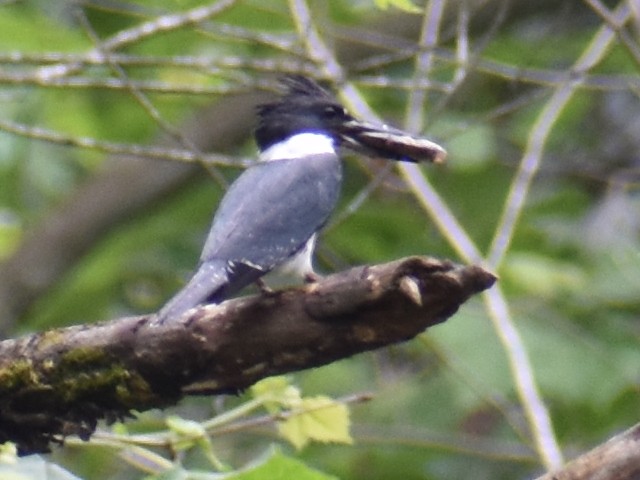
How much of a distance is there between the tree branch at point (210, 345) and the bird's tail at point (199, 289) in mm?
35

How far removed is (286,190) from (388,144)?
31 centimetres

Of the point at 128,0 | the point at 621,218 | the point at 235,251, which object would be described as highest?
the point at 128,0

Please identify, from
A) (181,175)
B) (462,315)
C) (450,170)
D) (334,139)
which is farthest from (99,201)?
(334,139)

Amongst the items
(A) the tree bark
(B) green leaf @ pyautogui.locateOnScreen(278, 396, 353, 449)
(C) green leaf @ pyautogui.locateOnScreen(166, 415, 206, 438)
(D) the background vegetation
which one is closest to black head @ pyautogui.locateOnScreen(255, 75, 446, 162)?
(D) the background vegetation

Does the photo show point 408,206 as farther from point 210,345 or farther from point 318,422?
point 210,345

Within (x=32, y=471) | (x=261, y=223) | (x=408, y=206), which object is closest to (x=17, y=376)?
(x=32, y=471)

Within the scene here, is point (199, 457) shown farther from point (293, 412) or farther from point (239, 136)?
point (293, 412)

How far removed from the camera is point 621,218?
7.96 m

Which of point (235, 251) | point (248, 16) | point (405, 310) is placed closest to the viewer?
point (405, 310)

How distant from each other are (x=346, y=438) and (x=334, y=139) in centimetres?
107

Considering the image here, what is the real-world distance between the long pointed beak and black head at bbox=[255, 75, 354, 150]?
5 cm

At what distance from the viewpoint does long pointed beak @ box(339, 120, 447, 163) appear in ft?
13.1

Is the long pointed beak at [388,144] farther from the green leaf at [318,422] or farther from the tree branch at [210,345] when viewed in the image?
the tree branch at [210,345]

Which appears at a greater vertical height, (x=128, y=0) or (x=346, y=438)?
(x=128, y=0)
